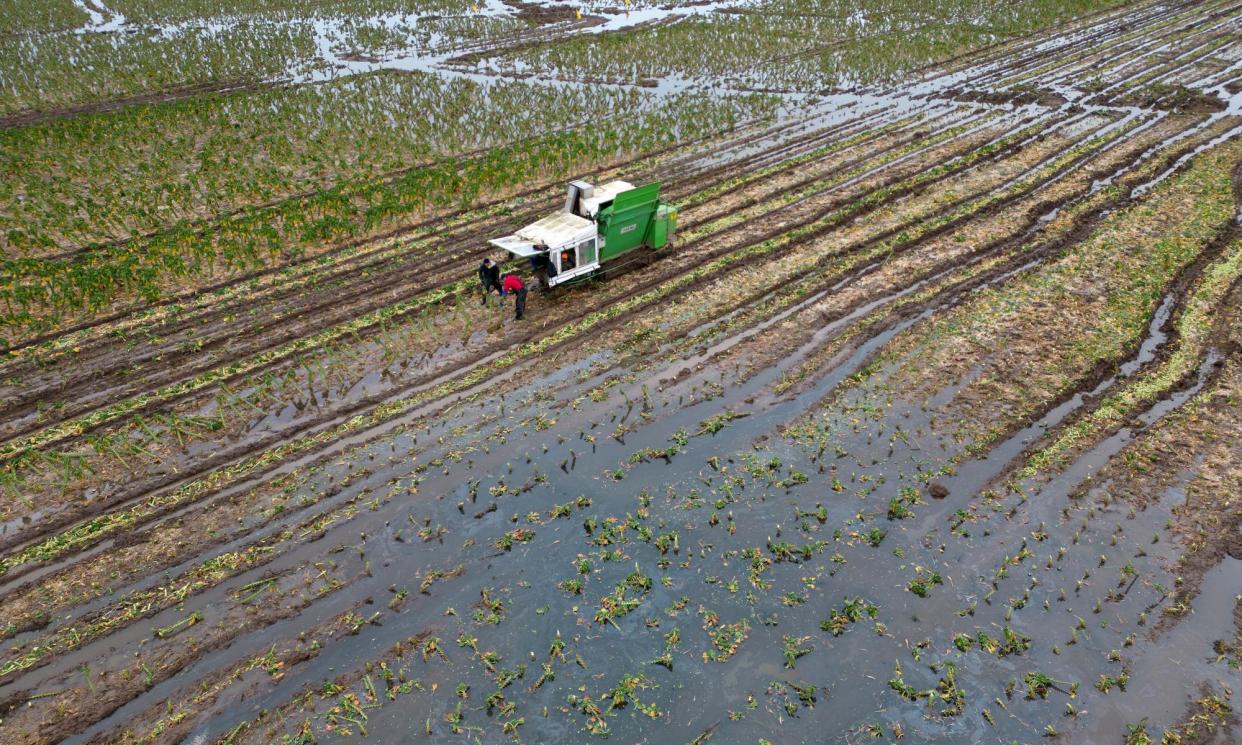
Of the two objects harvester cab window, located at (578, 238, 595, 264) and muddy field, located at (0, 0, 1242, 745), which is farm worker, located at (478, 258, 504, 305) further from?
harvester cab window, located at (578, 238, 595, 264)

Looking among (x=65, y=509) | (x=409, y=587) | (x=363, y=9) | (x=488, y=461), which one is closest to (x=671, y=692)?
(x=409, y=587)

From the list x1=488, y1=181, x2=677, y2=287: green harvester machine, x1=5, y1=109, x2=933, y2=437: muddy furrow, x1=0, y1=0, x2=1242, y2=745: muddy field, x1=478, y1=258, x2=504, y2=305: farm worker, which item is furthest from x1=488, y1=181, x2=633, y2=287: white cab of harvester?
x1=5, y1=109, x2=933, y2=437: muddy furrow

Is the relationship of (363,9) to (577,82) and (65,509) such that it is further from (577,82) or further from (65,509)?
(65,509)

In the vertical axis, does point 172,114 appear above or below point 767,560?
above

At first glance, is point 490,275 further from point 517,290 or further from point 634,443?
point 634,443

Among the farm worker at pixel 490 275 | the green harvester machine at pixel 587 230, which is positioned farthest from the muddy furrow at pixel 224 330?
the green harvester machine at pixel 587 230

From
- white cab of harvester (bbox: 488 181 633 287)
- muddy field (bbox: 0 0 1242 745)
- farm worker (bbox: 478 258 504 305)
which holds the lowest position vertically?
muddy field (bbox: 0 0 1242 745)
